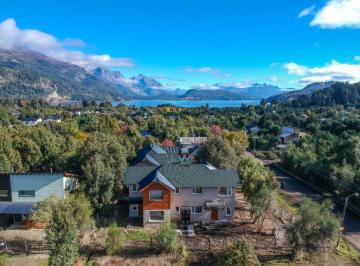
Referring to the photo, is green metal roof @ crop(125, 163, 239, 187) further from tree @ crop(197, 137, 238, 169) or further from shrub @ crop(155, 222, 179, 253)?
tree @ crop(197, 137, 238, 169)

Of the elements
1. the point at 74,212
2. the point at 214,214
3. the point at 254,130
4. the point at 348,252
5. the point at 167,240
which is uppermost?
the point at 254,130

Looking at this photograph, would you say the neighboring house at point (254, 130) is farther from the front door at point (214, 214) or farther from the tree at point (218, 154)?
the front door at point (214, 214)

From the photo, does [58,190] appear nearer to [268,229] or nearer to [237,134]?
[268,229]

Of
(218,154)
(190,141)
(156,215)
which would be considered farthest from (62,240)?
(190,141)

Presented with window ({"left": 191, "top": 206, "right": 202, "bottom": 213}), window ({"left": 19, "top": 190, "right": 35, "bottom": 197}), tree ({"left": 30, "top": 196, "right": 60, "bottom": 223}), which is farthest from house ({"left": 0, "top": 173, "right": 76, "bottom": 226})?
window ({"left": 191, "top": 206, "right": 202, "bottom": 213})

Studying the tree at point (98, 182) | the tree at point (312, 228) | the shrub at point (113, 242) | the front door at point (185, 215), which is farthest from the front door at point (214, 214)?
the shrub at point (113, 242)

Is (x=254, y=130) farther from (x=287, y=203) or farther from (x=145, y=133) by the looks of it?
(x=287, y=203)
